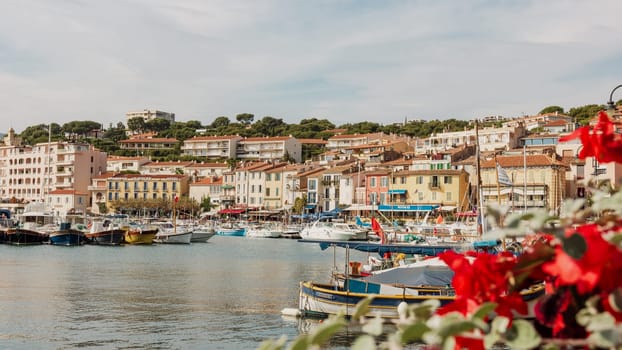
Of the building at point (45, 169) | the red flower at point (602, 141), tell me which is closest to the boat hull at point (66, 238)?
the building at point (45, 169)

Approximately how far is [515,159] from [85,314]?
59974mm

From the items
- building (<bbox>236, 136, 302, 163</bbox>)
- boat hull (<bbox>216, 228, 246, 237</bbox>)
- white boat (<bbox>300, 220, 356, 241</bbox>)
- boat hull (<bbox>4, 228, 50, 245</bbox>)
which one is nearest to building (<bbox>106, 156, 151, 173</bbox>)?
building (<bbox>236, 136, 302, 163</bbox>)

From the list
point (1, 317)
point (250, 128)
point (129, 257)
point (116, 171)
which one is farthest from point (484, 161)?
point (250, 128)

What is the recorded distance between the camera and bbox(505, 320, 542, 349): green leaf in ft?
6.18

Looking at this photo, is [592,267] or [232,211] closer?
[592,267]

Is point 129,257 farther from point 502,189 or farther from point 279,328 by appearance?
point 502,189

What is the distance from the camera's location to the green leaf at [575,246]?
6.07 feet

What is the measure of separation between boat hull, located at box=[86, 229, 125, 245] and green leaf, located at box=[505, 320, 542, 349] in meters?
64.6

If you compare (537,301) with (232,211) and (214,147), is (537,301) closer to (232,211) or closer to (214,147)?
(232,211)

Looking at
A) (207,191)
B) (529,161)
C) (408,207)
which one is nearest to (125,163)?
(207,191)

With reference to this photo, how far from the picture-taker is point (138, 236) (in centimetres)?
6531

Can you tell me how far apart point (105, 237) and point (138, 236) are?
2.69 meters

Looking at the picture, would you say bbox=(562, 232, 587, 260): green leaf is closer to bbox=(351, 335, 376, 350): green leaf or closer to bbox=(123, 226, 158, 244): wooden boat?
bbox=(351, 335, 376, 350): green leaf

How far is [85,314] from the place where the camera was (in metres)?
23.6
